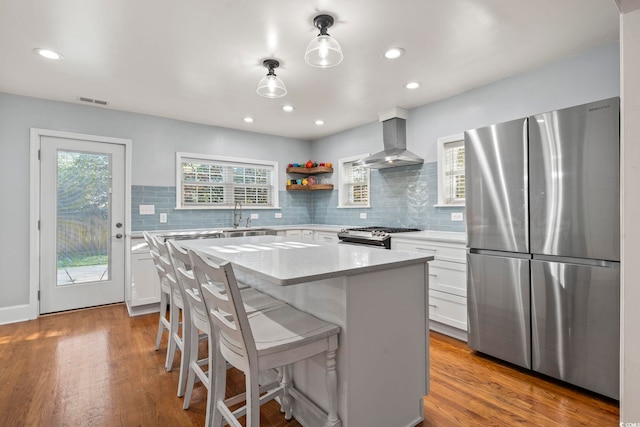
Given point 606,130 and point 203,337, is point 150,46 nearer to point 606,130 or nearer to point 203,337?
point 203,337

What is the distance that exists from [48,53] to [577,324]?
14.3ft

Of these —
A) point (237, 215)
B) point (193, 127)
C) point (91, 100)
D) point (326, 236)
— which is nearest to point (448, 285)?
point (326, 236)

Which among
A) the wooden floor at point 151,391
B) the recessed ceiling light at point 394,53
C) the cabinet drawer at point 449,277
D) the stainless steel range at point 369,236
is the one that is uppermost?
the recessed ceiling light at point 394,53

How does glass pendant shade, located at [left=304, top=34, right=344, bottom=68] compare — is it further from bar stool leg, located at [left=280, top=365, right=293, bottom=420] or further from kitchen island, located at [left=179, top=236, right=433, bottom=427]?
bar stool leg, located at [left=280, top=365, right=293, bottom=420]

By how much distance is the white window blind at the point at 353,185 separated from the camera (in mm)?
4993

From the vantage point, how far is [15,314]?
11.6 ft

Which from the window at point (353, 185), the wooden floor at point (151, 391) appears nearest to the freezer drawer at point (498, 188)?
the wooden floor at point (151, 391)

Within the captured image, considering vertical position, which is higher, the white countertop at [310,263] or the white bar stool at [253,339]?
the white countertop at [310,263]

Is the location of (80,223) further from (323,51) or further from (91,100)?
(323,51)

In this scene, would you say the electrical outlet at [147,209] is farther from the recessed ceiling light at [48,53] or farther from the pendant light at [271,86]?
the pendant light at [271,86]

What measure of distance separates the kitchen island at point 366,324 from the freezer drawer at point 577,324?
3.48 ft

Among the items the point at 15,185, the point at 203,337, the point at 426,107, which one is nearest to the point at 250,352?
the point at 203,337

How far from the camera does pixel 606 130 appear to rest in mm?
1998

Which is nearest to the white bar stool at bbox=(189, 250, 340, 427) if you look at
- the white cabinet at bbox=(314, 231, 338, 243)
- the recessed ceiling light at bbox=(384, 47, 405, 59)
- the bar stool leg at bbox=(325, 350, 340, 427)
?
the bar stool leg at bbox=(325, 350, 340, 427)
